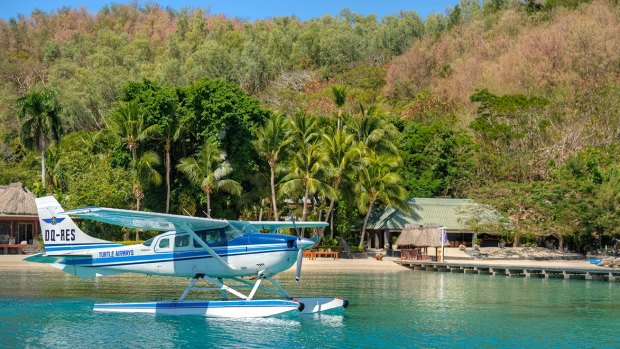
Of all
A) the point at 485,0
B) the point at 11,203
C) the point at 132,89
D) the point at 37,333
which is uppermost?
the point at 485,0

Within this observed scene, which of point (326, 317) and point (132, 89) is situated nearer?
point (326, 317)

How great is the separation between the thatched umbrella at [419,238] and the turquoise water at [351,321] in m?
13.3

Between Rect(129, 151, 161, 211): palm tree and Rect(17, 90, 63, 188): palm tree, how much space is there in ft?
26.8

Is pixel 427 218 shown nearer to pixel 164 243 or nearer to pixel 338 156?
pixel 338 156

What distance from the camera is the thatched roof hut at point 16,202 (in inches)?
1953

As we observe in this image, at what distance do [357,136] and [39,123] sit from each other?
2141cm

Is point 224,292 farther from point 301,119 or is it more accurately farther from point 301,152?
point 301,119

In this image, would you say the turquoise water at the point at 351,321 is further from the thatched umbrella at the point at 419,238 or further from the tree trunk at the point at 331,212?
the tree trunk at the point at 331,212

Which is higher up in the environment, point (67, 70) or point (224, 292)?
point (67, 70)

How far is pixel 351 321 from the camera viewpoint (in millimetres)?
22562

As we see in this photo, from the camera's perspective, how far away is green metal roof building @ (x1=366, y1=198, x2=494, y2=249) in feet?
176

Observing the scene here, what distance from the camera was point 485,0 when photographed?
12619 cm

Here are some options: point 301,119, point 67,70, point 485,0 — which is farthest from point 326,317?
point 485,0

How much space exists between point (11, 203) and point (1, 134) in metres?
34.1
